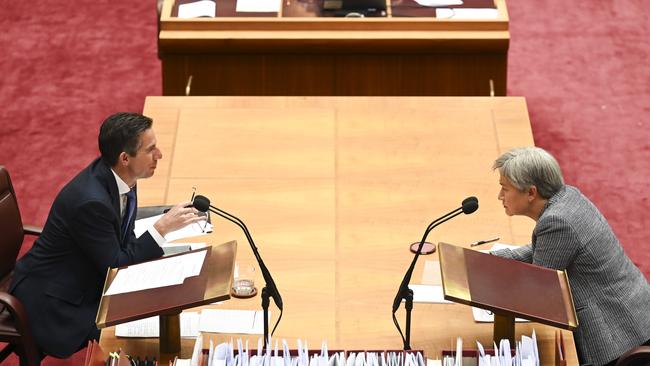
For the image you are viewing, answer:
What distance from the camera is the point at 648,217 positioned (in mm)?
5957

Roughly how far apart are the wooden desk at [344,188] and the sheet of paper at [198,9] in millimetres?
918

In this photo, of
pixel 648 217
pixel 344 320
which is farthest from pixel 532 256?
pixel 648 217

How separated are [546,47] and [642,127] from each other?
38.2 inches

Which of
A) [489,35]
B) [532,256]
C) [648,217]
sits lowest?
[648,217]

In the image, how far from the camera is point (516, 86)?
6.97 m

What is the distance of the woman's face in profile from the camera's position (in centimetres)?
416

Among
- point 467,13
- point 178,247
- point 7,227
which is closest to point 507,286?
point 178,247

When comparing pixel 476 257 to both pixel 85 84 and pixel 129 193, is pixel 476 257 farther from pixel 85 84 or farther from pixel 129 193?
pixel 85 84

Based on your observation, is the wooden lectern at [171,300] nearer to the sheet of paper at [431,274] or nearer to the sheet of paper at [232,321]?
the sheet of paper at [232,321]

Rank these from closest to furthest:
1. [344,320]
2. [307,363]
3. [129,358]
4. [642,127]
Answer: [307,363] < [129,358] < [344,320] < [642,127]

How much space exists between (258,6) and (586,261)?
287cm

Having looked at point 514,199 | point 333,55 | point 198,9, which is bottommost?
point 514,199

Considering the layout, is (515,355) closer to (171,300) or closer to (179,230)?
(171,300)

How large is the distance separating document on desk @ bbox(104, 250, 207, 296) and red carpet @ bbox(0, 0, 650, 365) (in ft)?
6.48
